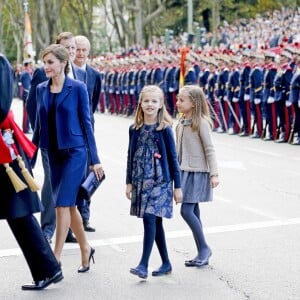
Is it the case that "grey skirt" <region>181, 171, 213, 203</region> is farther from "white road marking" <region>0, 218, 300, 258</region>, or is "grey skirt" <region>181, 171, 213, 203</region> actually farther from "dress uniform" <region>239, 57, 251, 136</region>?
"dress uniform" <region>239, 57, 251, 136</region>

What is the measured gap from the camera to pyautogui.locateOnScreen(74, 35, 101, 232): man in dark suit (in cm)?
816

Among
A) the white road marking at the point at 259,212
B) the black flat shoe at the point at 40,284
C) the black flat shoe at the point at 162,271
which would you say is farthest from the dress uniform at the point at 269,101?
the black flat shoe at the point at 40,284

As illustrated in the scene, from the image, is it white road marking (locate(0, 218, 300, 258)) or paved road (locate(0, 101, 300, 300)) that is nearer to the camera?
paved road (locate(0, 101, 300, 300))

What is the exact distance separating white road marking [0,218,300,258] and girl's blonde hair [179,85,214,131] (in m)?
1.33

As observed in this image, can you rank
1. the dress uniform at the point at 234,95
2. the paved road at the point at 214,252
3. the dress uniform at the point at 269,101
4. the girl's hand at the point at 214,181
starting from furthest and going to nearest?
1. the dress uniform at the point at 234,95
2. the dress uniform at the point at 269,101
3. the girl's hand at the point at 214,181
4. the paved road at the point at 214,252

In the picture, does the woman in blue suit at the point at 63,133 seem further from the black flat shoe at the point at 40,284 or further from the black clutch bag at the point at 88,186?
the black flat shoe at the point at 40,284

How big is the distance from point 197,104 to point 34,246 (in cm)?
175

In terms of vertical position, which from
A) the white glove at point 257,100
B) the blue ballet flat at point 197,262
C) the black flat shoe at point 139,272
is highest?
the white glove at point 257,100

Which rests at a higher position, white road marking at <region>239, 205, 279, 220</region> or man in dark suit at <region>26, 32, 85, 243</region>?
man in dark suit at <region>26, 32, 85, 243</region>

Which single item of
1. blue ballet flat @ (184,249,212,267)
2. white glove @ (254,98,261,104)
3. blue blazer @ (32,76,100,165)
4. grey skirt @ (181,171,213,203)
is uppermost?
blue blazer @ (32,76,100,165)

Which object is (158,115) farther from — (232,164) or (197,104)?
(232,164)

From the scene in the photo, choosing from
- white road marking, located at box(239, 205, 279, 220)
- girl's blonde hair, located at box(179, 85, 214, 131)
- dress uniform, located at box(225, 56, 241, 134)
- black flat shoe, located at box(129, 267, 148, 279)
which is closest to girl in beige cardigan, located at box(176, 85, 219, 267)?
girl's blonde hair, located at box(179, 85, 214, 131)

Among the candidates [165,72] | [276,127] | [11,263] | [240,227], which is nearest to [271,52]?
[276,127]

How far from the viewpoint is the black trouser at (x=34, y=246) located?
20.4 feet
